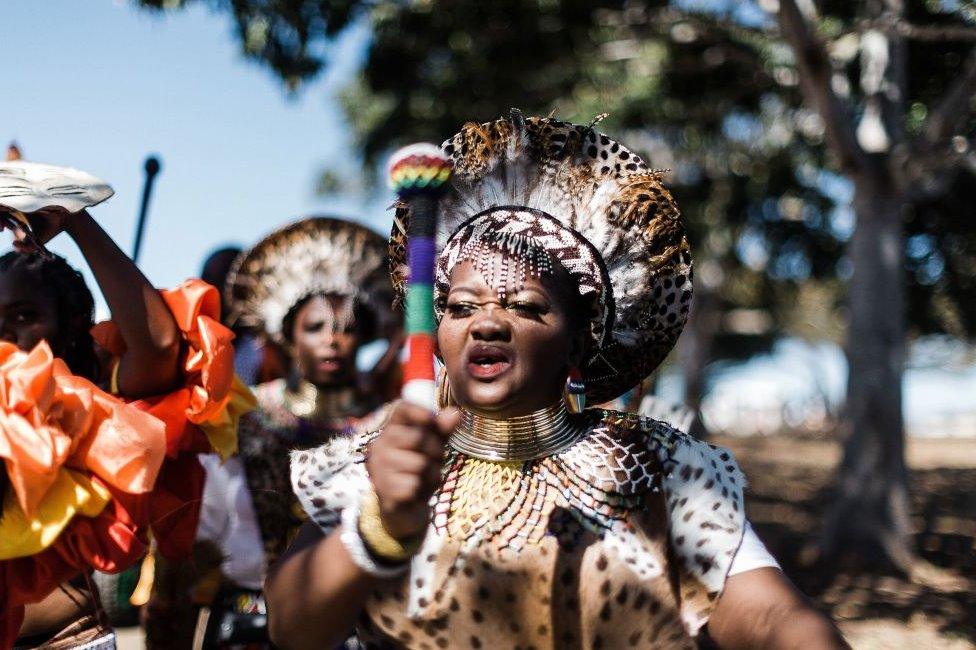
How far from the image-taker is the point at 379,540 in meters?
1.46

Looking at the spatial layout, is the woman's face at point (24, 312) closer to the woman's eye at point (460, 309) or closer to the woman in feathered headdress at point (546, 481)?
the woman in feathered headdress at point (546, 481)

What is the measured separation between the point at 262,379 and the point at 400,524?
356 cm

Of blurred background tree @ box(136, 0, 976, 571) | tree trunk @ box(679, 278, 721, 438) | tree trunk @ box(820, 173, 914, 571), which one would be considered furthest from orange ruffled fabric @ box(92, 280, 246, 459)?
tree trunk @ box(679, 278, 721, 438)

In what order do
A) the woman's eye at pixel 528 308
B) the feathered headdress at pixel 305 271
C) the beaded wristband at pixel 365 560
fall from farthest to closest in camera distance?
the feathered headdress at pixel 305 271 → the woman's eye at pixel 528 308 → the beaded wristband at pixel 365 560

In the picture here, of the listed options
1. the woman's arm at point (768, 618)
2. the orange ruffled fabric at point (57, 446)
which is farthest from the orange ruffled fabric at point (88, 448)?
the woman's arm at point (768, 618)

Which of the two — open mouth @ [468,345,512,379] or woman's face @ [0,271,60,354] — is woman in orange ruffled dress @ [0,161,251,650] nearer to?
woman's face @ [0,271,60,354]

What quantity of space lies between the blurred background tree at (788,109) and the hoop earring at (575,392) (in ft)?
16.7

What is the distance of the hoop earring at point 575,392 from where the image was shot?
2.22m

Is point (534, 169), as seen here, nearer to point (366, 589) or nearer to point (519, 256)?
point (519, 256)

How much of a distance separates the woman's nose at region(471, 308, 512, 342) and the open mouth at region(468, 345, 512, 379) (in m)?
0.02

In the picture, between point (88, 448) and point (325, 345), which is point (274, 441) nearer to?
point (325, 345)

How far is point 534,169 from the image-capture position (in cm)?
221

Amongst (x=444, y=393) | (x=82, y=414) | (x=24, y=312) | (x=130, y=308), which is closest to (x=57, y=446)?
(x=82, y=414)

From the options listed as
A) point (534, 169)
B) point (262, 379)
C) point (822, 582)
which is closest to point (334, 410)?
point (262, 379)
